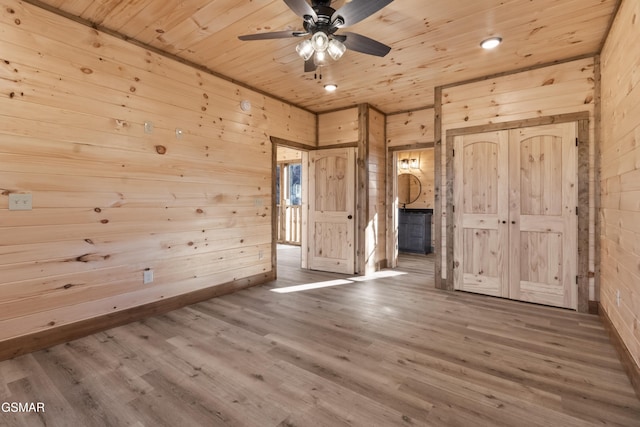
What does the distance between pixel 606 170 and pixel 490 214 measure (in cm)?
116

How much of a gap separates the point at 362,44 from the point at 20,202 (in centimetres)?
291

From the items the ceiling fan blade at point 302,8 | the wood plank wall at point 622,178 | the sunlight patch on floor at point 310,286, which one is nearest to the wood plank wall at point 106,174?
the sunlight patch on floor at point 310,286

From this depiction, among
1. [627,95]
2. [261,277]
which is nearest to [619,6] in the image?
[627,95]

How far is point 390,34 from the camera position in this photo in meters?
2.92

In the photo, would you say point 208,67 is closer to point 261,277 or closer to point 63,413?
point 261,277

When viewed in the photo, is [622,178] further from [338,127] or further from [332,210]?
[338,127]

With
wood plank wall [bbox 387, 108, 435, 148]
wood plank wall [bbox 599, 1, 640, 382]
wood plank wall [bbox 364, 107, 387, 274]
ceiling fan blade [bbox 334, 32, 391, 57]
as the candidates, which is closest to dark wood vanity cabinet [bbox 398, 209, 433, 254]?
wood plank wall [bbox 364, 107, 387, 274]

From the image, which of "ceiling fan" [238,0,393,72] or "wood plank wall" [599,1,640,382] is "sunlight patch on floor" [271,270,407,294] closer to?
"wood plank wall" [599,1,640,382]

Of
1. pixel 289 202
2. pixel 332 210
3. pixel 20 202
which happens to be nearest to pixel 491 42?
pixel 332 210

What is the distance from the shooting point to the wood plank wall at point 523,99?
330 cm

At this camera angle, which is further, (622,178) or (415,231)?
(415,231)

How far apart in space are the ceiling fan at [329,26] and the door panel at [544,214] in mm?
2213

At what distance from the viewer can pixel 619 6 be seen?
8.02 ft

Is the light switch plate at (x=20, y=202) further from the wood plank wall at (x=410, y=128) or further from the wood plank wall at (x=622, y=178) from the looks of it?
the wood plank wall at (x=410, y=128)
